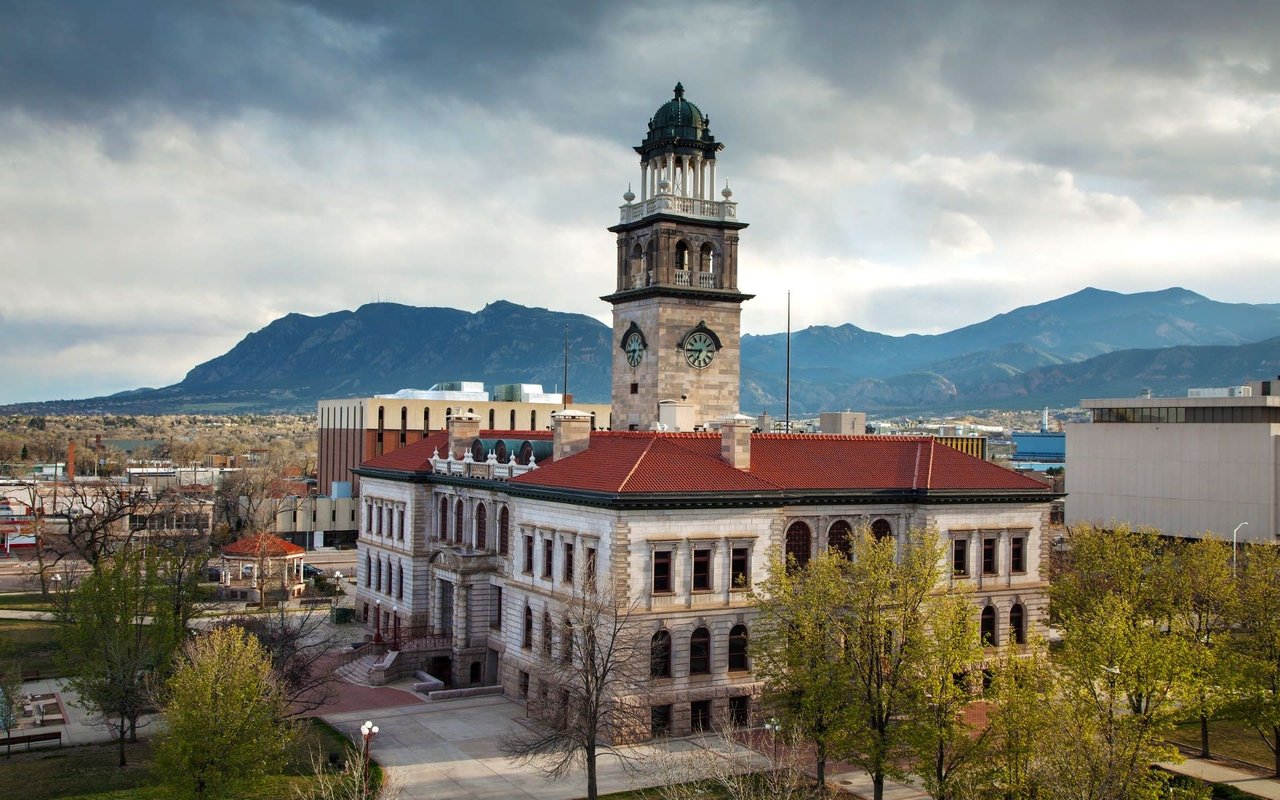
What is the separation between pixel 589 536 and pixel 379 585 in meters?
28.7

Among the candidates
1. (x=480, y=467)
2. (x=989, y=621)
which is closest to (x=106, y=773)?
(x=480, y=467)

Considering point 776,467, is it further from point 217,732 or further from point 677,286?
point 217,732

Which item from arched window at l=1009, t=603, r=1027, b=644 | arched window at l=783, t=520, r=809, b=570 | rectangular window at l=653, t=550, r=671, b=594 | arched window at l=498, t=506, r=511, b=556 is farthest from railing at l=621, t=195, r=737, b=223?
arched window at l=1009, t=603, r=1027, b=644

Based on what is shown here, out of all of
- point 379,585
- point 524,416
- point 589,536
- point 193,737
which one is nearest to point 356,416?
point 524,416

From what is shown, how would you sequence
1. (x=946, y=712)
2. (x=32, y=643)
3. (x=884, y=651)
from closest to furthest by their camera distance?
(x=946, y=712)
(x=884, y=651)
(x=32, y=643)

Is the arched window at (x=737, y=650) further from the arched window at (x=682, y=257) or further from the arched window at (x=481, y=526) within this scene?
the arched window at (x=682, y=257)

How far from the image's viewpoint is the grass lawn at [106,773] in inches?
1654

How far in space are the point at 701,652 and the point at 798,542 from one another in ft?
25.8

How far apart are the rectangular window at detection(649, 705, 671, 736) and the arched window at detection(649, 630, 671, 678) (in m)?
1.43

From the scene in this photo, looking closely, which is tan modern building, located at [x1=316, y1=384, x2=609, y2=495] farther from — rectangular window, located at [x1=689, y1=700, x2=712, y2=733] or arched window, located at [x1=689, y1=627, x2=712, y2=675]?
rectangular window, located at [x1=689, y1=700, x2=712, y2=733]

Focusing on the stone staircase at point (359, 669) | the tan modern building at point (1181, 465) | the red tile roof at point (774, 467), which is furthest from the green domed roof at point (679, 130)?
the tan modern building at point (1181, 465)

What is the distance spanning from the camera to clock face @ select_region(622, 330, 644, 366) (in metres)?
64.1

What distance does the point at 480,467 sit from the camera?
204ft

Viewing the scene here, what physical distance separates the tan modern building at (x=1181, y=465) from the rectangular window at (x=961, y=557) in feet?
148
